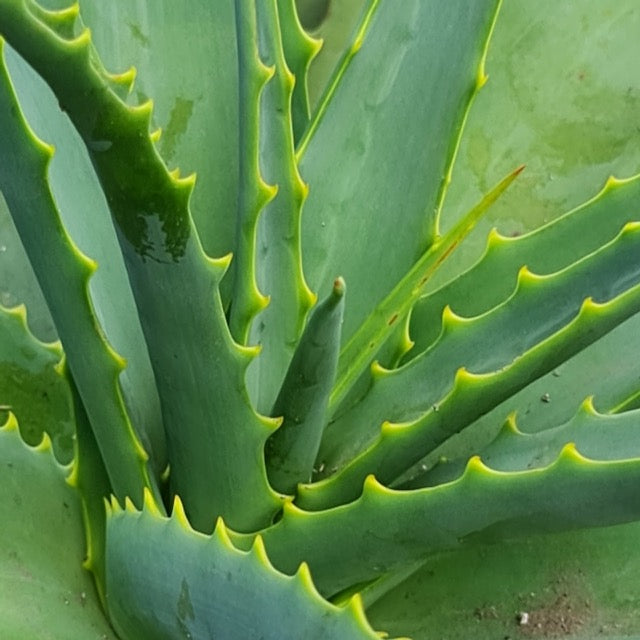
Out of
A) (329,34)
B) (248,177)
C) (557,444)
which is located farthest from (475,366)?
(329,34)

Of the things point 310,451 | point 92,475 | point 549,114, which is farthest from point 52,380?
point 549,114

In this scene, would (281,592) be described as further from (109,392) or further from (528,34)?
(528,34)

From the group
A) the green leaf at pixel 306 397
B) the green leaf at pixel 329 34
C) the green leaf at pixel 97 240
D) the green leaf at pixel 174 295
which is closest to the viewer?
the green leaf at pixel 174 295

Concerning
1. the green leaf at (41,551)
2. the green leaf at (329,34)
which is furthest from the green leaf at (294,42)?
the green leaf at (41,551)

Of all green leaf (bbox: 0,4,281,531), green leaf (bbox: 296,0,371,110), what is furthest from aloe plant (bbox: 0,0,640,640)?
green leaf (bbox: 296,0,371,110)

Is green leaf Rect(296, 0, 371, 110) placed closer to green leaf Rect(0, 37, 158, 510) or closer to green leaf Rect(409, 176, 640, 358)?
green leaf Rect(409, 176, 640, 358)

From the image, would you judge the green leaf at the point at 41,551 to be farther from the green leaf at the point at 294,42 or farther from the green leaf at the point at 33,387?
the green leaf at the point at 294,42
